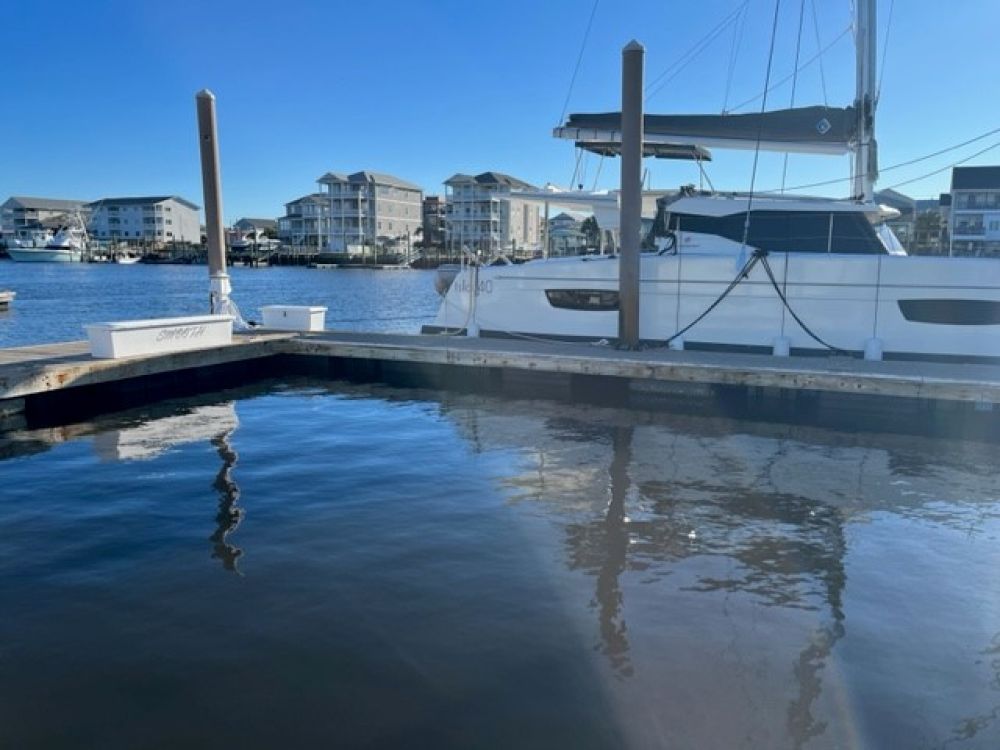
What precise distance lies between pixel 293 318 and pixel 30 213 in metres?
130

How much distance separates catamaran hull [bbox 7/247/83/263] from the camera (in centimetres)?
9730

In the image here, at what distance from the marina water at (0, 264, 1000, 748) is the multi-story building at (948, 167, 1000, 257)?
191ft

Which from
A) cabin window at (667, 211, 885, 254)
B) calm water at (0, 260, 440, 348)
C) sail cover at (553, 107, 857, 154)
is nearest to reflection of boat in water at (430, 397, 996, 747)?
cabin window at (667, 211, 885, 254)

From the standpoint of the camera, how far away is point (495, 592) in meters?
4.77

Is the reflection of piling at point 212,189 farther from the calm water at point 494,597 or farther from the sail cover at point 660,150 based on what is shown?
the sail cover at point 660,150

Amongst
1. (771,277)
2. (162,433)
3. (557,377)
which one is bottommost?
(162,433)

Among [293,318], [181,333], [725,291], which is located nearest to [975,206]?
[725,291]

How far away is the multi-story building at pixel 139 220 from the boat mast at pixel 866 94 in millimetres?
118448

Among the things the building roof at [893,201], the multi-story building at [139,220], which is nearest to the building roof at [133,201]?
the multi-story building at [139,220]

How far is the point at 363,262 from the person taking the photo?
94562mm

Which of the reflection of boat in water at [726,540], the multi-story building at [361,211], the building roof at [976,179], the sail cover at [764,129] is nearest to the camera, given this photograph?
the reflection of boat in water at [726,540]

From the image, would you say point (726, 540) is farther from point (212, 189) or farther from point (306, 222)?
point (306, 222)

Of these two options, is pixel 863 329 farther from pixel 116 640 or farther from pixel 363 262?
pixel 363 262

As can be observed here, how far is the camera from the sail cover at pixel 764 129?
12805mm
